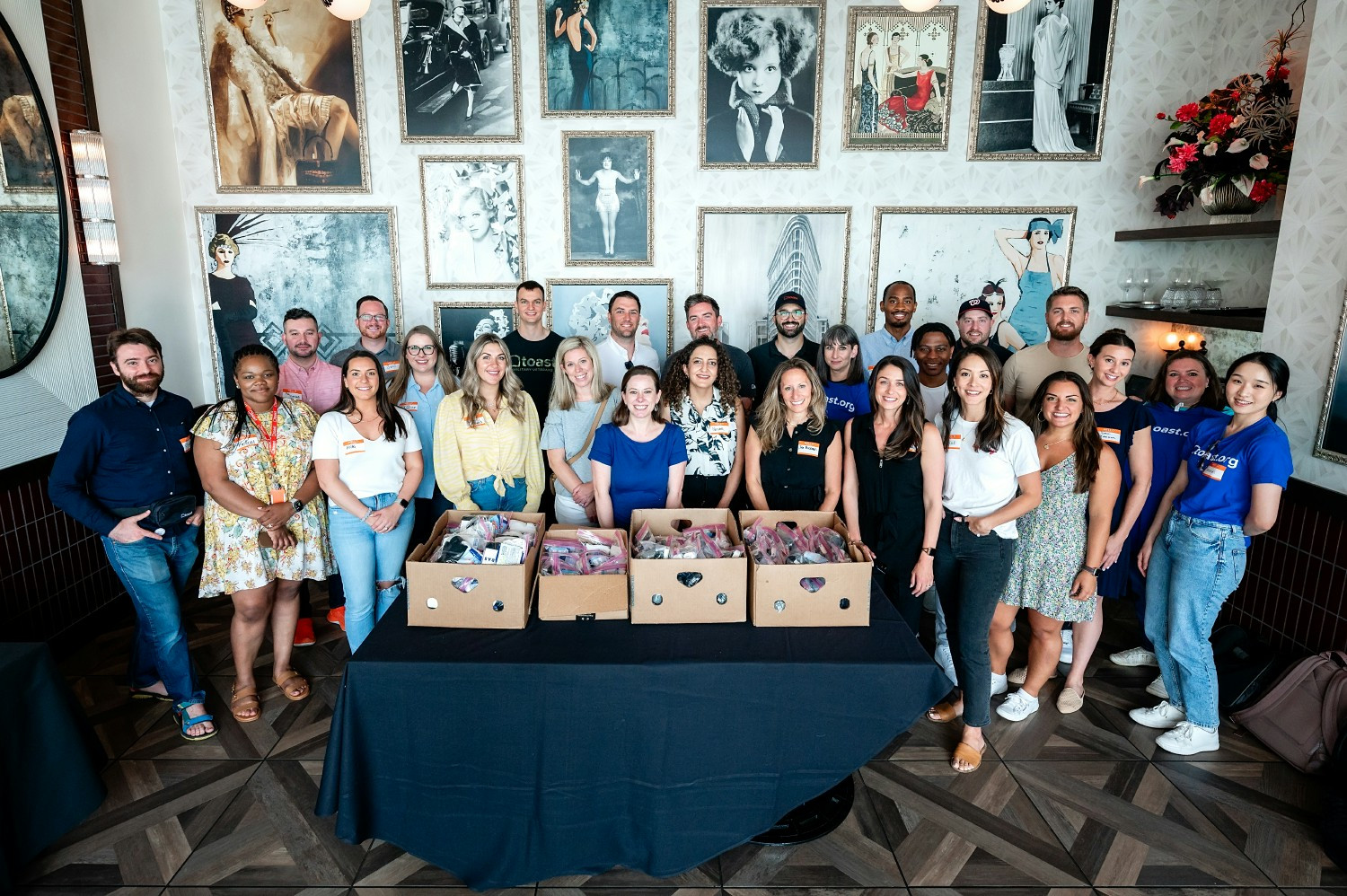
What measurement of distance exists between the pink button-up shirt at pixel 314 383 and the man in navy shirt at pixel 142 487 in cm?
103

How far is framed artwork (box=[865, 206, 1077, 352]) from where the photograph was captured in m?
5.19

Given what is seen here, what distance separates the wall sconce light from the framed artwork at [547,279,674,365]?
249cm

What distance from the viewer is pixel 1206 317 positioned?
431 cm

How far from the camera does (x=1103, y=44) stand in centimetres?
496

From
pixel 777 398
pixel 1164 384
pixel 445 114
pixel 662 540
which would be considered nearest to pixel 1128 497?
pixel 1164 384

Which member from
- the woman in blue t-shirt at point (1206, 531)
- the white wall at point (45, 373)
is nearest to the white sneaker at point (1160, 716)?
the woman in blue t-shirt at point (1206, 531)

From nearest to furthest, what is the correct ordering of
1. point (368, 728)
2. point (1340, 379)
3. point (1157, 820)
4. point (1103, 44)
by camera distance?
point (368, 728)
point (1157, 820)
point (1340, 379)
point (1103, 44)

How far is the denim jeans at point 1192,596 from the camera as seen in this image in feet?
9.99

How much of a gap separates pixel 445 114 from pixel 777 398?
3.39 meters

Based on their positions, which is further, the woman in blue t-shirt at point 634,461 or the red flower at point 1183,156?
the red flower at point 1183,156

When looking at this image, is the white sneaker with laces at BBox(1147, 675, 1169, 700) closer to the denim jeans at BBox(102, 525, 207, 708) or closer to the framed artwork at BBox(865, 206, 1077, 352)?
the framed artwork at BBox(865, 206, 1077, 352)

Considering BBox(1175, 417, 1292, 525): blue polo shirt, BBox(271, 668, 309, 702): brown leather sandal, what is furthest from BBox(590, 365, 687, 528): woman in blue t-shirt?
BBox(1175, 417, 1292, 525): blue polo shirt

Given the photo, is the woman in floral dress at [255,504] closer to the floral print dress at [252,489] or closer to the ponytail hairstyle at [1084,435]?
the floral print dress at [252,489]

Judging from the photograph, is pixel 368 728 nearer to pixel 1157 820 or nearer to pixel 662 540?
pixel 662 540
